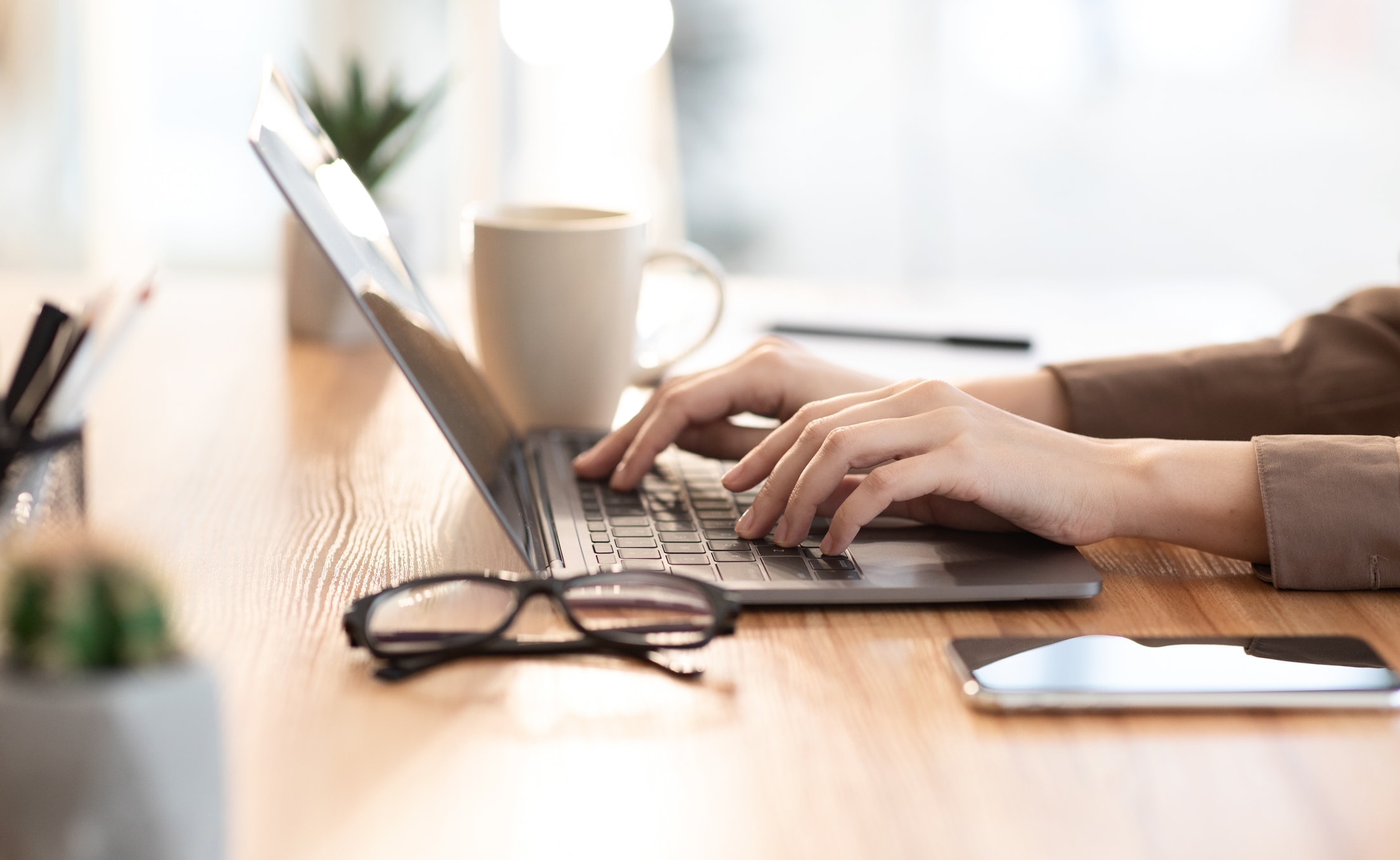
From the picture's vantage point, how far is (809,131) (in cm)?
340

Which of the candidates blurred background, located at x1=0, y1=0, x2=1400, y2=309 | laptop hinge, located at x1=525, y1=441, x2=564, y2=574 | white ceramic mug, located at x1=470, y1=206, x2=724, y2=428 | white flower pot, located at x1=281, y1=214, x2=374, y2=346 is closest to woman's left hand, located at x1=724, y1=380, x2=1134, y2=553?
laptop hinge, located at x1=525, y1=441, x2=564, y2=574

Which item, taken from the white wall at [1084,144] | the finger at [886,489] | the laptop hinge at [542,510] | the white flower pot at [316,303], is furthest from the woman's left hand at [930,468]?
the white wall at [1084,144]

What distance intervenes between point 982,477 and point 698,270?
0.48 m

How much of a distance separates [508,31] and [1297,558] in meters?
2.76

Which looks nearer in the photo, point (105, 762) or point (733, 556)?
point (105, 762)

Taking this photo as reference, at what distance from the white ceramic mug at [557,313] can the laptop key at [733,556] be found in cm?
33

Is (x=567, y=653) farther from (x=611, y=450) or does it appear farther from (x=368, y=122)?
(x=368, y=122)

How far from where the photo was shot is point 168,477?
83 centimetres

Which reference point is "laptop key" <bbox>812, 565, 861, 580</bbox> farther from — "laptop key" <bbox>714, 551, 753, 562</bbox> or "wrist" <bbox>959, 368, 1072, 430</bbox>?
"wrist" <bbox>959, 368, 1072, 430</bbox>

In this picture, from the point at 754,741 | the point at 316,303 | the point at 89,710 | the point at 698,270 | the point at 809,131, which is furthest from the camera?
the point at 809,131

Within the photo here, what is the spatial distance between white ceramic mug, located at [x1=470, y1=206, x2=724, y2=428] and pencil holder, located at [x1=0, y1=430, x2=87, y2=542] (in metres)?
0.44

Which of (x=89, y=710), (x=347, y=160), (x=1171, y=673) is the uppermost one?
(x=347, y=160)

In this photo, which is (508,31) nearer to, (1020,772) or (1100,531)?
(1100,531)

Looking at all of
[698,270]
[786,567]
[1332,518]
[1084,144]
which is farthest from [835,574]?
[1084,144]
